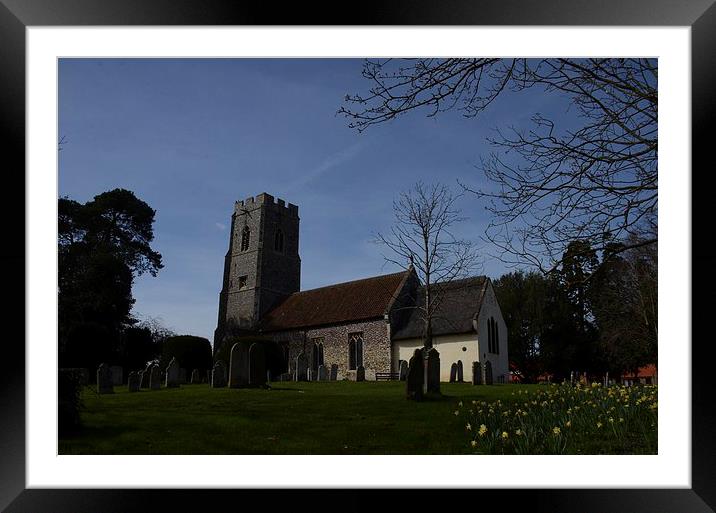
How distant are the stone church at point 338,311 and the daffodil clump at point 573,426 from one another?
7090mm

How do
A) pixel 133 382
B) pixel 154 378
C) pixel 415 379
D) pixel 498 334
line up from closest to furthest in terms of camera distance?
pixel 415 379 → pixel 133 382 → pixel 154 378 → pixel 498 334

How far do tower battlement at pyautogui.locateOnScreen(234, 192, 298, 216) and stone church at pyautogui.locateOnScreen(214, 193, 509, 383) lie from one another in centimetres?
4

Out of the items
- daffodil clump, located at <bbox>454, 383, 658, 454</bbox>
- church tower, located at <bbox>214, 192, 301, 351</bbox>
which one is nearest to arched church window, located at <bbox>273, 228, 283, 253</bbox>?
church tower, located at <bbox>214, 192, 301, 351</bbox>

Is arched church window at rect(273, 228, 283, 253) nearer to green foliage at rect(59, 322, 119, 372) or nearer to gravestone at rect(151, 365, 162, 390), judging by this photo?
green foliage at rect(59, 322, 119, 372)

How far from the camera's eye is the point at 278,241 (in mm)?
23328

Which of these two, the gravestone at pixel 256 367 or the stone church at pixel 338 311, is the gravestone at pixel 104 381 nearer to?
the gravestone at pixel 256 367

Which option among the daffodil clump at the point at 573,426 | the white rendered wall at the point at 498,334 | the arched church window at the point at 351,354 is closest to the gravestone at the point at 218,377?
Answer: the daffodil clump at the point at 573,426

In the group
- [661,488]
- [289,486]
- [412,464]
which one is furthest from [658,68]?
[289,486]

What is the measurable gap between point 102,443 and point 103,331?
9.25 metres

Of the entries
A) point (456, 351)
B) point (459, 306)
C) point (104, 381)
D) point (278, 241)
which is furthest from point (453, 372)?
point (278, 241)

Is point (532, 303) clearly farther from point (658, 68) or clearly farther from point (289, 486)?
point (289, 486)

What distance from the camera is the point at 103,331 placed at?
44.6 ft

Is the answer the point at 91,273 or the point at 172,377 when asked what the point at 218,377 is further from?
the point at 91,273

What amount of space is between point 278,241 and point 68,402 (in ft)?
59.2
